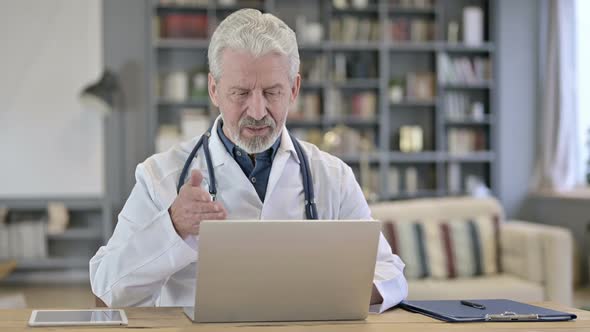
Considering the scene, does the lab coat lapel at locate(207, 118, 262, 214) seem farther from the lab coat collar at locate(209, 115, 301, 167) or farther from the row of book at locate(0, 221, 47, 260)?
the row of book at locate(0, 221, 47, 260)

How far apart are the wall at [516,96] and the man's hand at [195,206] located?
6.75m

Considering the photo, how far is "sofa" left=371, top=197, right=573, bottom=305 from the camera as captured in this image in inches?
191

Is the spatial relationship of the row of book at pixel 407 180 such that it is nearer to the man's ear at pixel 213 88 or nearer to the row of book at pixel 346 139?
the row of book at pixel 346 139

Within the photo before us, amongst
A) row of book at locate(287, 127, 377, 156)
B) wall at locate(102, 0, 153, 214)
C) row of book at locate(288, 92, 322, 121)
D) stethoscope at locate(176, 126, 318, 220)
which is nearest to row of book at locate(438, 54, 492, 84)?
row of book at locate(287, 127, 377, 156)

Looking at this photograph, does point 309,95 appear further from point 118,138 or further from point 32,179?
point 32,179

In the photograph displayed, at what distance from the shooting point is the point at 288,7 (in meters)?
8.09

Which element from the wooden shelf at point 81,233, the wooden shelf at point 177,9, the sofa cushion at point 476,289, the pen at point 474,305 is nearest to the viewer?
the pen at point 474,305

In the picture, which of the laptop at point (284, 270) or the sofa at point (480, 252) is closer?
the laptop at point (284, 270)

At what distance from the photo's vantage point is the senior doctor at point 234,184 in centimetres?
195

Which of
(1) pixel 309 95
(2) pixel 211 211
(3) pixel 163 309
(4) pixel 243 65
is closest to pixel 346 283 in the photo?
(2) pixel 211 211

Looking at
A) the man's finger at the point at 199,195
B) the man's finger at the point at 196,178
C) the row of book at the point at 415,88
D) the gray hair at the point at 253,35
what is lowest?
the man's finger at the point at 199,195

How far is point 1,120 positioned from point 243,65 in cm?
620

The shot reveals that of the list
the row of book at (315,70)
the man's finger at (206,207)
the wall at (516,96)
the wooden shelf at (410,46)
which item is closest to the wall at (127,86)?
the row of book at (315,70)

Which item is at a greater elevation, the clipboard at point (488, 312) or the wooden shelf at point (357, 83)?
the wooden shelf at point (357, 83)
